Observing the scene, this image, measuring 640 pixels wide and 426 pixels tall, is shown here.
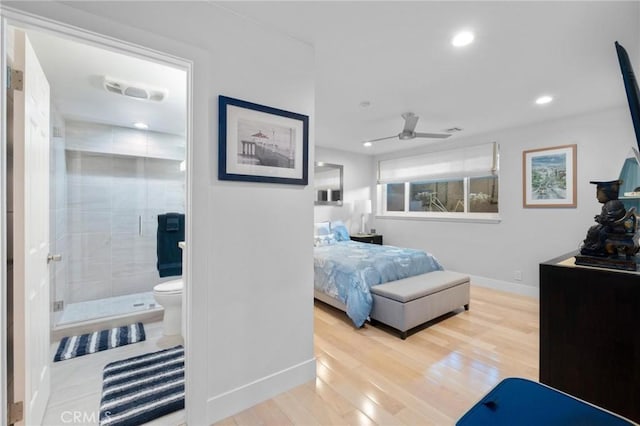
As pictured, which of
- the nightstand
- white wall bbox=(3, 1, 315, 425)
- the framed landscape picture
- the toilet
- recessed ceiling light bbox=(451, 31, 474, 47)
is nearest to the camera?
white wall bbox=(3, 1, 315, 425)

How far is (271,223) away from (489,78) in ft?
7.76

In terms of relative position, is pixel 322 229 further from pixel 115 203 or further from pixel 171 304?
pixel 115 203

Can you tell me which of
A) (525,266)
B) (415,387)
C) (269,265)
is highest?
(269,265)

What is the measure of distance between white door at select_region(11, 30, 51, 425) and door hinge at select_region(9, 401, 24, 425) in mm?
20

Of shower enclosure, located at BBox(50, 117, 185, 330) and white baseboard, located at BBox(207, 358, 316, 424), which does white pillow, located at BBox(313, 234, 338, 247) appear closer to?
shower enclosure, located at BBox(50, 117, 185, 330)

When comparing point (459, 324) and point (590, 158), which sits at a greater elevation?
point (590, 158)

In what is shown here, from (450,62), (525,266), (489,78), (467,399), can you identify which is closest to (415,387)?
(467,399)

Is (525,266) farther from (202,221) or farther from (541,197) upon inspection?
(202,221)

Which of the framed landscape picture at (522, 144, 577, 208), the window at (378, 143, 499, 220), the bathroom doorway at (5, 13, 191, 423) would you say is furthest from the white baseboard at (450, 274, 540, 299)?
the bathroom doorway at (5, 13, 191, 423)

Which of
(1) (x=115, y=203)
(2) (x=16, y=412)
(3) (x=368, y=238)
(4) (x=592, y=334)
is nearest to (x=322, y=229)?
(3) (x=368, y=238)

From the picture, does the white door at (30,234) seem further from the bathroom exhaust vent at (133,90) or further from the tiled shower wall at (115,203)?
the tiled shower wall at (115,203)

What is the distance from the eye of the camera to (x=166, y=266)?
3605 millimetres

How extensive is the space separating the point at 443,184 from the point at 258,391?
4.49 meters

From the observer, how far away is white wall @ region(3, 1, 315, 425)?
151 centimetres
